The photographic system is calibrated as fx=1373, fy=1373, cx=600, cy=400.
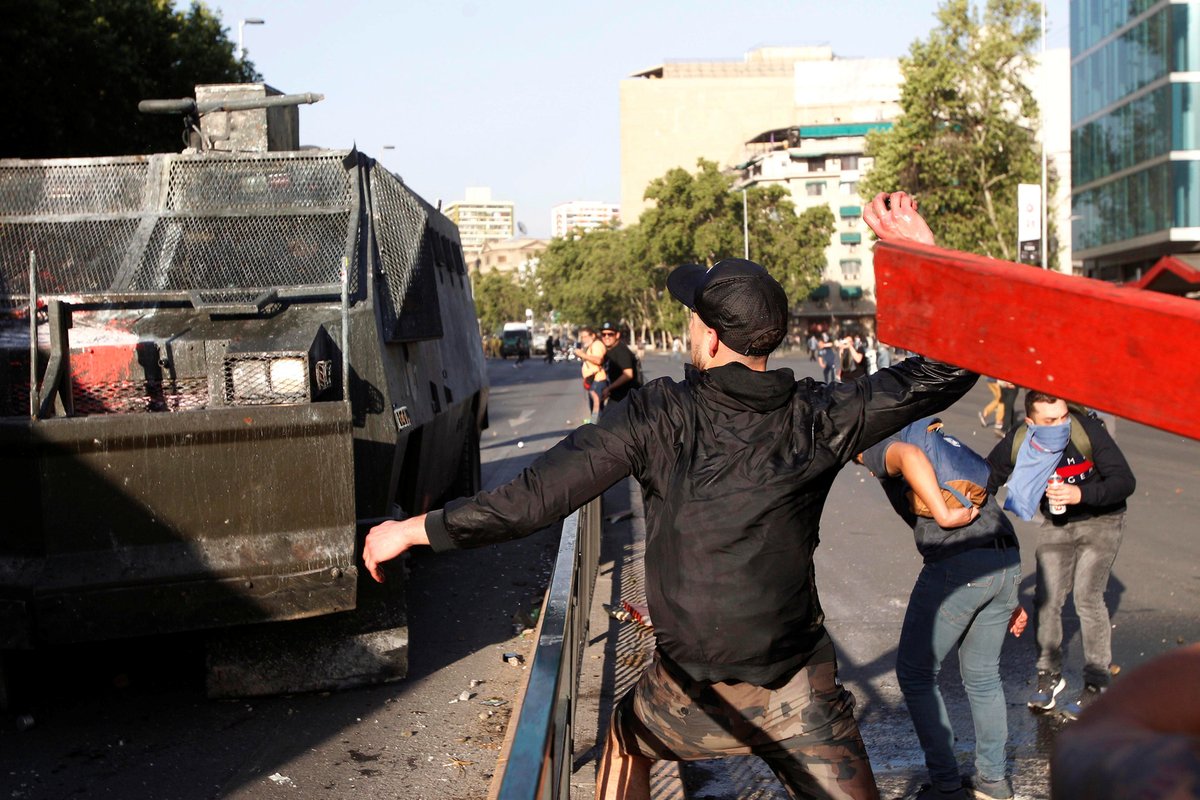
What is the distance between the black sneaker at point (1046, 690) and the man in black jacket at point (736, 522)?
11.0 ft

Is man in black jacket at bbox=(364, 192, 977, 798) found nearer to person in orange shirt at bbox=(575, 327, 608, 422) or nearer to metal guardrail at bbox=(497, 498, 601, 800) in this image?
metal guardrail at bbox=(497, 498, 601, 800)

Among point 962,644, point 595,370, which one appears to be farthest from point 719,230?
point 962,644

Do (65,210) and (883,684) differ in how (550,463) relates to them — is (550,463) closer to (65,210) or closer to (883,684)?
(883,684)

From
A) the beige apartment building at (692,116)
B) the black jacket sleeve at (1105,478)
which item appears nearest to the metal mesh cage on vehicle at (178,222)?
the black jacket sleeve at (1105,478)

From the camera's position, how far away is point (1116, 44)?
5212 centimetres

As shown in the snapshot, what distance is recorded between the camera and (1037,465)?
6.18 m

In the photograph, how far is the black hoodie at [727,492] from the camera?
3.06 meters

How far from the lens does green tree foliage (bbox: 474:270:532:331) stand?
146 metres

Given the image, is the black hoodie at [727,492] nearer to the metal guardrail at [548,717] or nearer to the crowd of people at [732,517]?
the crowd of people at [732,517]

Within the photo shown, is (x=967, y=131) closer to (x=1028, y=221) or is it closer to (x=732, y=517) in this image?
(x=1028, y=221)

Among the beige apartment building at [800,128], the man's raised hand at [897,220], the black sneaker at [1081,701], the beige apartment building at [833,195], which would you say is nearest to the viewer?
the man's raised hand at [897,220]

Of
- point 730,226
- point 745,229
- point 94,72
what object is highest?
point 94,72

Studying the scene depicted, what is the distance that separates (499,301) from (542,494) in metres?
147

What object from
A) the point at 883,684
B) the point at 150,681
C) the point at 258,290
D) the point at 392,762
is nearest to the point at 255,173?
the point at 258,290
